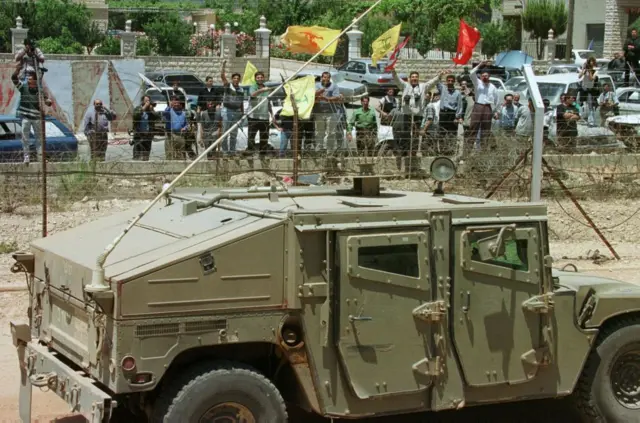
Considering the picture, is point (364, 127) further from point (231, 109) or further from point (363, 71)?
point (363, 71)

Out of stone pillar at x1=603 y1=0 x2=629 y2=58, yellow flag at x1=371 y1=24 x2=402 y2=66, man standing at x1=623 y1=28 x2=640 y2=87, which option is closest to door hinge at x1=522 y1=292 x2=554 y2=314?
yellow flag at x1=371 y1=24 x2=402 y2=66

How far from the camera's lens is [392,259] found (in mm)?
7289

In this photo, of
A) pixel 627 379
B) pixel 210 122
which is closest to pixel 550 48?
Answer: pixel 210 122

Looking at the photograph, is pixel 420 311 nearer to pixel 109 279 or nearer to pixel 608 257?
pixel 109 279

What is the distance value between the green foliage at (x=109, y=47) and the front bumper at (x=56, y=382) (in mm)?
38468

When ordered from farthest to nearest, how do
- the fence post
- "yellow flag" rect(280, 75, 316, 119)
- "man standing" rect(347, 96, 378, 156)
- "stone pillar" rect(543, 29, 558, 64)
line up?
"stone pillar" rect(543, 29, 558, 64) < the fence post < "man standing" rect(347, 96, 378, 156) < "yellow flag" rect(280, 75, 316, 119)

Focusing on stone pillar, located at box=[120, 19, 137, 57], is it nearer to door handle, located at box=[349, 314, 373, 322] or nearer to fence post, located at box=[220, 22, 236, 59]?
fence post, located at box=[220, 22, 236, 59]

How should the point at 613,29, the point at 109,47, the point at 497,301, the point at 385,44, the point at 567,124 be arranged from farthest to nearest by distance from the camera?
the point at 613,29
the point at 109,47
the point at 567,124
the point at 385,44
the point at 497,301

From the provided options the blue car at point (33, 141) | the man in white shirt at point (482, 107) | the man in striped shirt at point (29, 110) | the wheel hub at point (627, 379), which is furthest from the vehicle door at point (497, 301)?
the man in white shirt at point (482, 107)

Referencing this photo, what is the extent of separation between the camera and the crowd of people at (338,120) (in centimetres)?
1694

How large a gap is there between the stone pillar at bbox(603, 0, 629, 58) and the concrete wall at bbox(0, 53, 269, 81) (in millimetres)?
21248

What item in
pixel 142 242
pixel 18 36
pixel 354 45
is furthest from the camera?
pixel 354 45

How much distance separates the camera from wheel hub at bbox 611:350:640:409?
8.19m

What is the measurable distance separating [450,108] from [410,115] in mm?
1421
